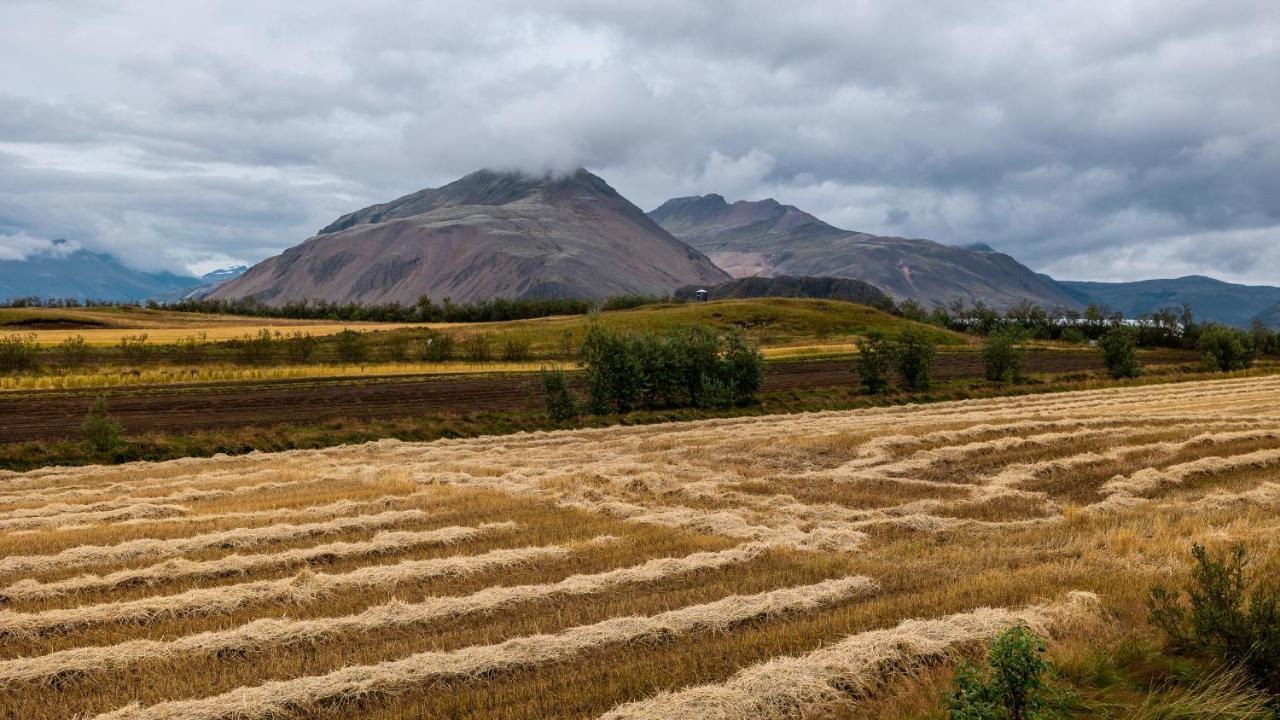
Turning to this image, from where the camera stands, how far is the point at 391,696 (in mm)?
Result: 8711

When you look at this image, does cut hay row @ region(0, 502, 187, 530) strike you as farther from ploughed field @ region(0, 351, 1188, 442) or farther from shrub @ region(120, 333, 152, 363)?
shrub @ region(120, 333, 152, 363)

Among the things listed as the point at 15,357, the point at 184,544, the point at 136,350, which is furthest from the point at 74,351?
the point at 184,544

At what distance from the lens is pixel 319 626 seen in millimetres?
10773

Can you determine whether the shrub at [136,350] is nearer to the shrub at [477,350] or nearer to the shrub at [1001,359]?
the shrub at [477,350]

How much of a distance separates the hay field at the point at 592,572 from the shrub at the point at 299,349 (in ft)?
173

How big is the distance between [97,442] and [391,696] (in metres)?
30.4

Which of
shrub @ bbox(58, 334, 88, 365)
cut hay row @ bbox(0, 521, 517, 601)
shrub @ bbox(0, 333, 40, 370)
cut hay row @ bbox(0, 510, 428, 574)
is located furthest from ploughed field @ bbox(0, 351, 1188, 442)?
cut hay row @ bbox(0, 521, 517, 601)

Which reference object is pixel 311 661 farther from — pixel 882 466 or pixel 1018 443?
pixel 1018 443

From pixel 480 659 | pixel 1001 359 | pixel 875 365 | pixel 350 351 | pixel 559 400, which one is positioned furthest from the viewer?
pixel 350 351

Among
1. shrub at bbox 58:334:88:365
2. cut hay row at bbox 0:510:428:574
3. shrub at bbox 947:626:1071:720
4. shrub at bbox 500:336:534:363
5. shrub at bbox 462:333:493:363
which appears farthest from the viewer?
shrub at bbox 500:336:534:363

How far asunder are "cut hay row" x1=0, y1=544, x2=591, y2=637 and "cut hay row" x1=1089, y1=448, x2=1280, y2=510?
1327 centimetres

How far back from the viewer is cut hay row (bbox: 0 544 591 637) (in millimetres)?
11359

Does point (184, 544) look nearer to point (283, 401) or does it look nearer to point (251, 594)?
point (251, 594)

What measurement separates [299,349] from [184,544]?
69.5 metres
